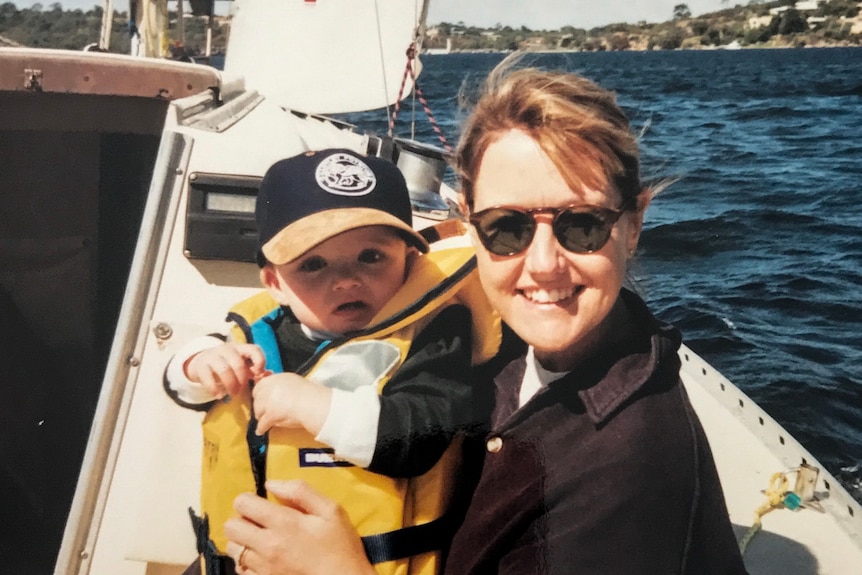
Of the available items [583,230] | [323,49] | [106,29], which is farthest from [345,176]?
[106,29]

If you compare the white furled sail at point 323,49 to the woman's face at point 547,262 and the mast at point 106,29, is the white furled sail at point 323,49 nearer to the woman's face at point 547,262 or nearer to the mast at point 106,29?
the woman's face at point 547,262

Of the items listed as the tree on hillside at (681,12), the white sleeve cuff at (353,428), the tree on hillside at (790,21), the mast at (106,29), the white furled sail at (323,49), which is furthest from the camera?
the mast at (106,29)

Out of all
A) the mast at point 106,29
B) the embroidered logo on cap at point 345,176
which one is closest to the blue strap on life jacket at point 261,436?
the embroidered logo on cap at point 345,176

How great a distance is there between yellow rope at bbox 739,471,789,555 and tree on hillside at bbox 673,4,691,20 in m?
0.98

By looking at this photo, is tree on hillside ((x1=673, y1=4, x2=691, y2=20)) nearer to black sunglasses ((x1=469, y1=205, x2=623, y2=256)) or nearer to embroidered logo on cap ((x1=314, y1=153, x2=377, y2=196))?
black sunglasses ((x1=469, y1=205, x2=623, y2=256))

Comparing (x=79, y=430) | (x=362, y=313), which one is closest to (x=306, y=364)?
(x=362, y=313)

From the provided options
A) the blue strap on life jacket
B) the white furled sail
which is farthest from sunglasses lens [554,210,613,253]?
the white furled sail

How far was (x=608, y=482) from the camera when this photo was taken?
1.00 metres

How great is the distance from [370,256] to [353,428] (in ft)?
0.91

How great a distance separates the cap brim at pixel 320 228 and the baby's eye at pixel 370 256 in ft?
0.15

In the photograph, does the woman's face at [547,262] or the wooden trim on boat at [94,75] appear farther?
the wooden trim on boat at [94,75]

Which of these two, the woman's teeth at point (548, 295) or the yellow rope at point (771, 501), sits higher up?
the woman's teeth at point (548, 295)

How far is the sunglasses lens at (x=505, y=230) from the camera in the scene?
3.53ft

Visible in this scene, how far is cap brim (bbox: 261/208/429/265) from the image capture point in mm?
1171
